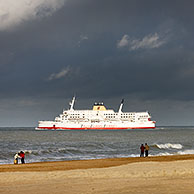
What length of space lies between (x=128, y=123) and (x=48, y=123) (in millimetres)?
29878

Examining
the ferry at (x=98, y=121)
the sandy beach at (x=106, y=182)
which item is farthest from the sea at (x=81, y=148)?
the ferry at (x=98, y=121)

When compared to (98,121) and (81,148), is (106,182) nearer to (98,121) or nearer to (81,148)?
(81,148)

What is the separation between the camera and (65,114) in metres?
125

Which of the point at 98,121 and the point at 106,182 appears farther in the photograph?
the point at 98,121

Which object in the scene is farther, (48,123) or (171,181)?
(48,123)

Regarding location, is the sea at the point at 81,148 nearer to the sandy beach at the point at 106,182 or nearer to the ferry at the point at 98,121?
the sandy beach at the point at 106,182

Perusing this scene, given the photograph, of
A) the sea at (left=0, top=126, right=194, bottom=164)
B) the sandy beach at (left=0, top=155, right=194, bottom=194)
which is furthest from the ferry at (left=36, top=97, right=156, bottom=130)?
the sandy beach at (left=0, top=155, right=194, bottom=194)

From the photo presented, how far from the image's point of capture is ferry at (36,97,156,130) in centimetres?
12288

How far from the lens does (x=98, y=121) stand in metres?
124

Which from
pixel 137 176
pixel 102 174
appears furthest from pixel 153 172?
pixel 102 174

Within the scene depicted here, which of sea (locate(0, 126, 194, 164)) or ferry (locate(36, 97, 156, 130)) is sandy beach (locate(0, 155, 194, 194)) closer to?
sea (locate(0, 126, 194, 164))

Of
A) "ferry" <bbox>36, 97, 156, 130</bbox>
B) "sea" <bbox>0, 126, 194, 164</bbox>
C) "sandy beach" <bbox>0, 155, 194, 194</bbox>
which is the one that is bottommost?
"sandy beach" <bbox>0, 155, 194, 194</bbox>

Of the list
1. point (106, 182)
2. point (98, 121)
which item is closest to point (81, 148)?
point (106, 182)

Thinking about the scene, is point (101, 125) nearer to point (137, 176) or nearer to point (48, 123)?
point (48, 123)
